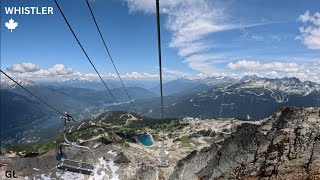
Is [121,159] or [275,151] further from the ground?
[275,151]

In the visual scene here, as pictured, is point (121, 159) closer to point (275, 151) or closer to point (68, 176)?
point (68, 176)

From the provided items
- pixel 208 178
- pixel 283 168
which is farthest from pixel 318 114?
pixel 208 178

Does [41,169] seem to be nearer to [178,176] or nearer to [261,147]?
[178,176]

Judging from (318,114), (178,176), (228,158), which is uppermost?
(318,114)

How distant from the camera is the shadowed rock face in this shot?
55.4 metres

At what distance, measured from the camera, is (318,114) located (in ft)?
224

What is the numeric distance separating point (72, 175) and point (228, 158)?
11050 centimetres

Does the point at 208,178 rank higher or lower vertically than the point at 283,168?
lower

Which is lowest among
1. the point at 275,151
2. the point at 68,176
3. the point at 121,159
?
the point at 68,176

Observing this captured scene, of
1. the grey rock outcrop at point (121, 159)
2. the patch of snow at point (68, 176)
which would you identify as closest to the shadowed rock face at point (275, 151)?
the grey rock outcrop at point (121, 159)

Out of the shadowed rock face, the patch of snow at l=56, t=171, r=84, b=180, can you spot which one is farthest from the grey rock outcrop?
the shadowed rock face

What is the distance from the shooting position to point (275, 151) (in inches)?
2458

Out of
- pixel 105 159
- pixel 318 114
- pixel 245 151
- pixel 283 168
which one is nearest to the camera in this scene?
pixel 283 168

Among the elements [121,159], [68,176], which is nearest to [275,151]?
[121,159]
